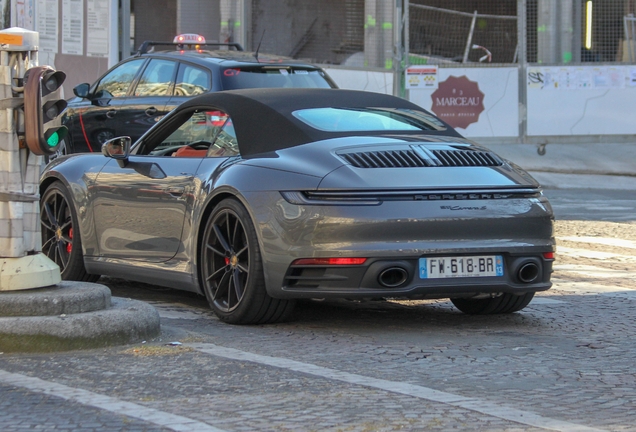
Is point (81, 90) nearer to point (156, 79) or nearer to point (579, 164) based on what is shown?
point (156, 79)

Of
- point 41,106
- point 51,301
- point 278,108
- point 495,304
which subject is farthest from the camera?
point 495,304

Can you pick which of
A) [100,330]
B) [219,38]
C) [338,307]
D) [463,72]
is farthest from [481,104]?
[100,330]

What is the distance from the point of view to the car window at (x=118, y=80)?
39.7 feet

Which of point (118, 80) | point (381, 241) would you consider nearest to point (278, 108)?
point (381, 241)

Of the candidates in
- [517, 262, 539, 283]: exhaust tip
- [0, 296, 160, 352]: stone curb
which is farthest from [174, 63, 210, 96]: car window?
[0, 296, 160, 352]: stone curb

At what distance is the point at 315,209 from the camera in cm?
614

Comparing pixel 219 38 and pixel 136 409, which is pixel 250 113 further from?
pixel 219 38

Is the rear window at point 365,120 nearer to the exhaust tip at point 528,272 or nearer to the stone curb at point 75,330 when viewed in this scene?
the exhaust tip at point 528,272

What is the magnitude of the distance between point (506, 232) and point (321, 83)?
5452 millimetres

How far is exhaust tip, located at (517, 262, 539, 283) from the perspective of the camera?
6461mm

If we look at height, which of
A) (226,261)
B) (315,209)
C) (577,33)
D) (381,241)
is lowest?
(226,261)

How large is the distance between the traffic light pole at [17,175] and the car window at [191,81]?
191 inches

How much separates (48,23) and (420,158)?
449 inches

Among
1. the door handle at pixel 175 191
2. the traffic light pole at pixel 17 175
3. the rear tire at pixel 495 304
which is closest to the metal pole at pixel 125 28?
the door handle at pixel 175 191
